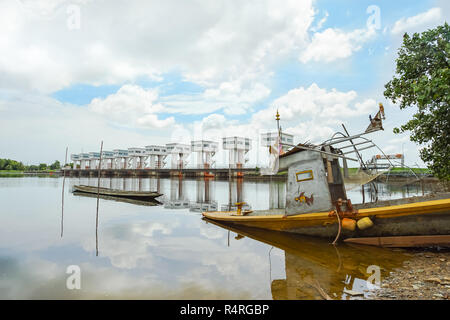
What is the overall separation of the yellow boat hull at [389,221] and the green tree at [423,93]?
2811 millimetres

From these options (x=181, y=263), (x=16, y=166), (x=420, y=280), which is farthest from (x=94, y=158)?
(x=420, y=280)

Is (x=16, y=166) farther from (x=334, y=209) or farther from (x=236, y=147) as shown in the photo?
(x=334, y=209)

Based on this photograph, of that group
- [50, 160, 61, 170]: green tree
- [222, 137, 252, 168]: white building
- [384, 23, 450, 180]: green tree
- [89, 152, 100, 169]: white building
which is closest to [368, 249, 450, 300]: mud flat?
[384, 23, 450, 180]: green tree

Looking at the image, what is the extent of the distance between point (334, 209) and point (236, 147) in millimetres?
64838

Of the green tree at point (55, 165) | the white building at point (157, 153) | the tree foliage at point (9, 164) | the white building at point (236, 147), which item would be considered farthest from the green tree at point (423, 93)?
the green tree at point (55, 165)

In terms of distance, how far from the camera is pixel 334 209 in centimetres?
794

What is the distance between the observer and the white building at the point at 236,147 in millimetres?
72750

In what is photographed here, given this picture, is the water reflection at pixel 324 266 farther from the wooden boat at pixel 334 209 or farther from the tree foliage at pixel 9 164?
the tree foliage at pixel 9 164

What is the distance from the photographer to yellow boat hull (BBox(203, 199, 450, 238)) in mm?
6461

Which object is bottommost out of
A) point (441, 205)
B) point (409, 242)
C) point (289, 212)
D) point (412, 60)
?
point (409, 242)
